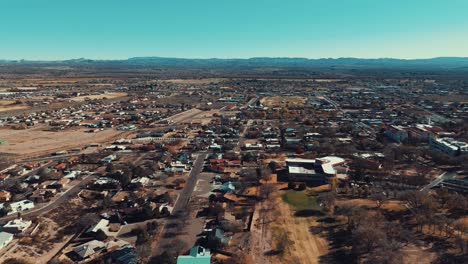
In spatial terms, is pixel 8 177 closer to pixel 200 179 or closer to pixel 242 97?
pixel 200 179

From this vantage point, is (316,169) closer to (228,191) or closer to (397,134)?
(228,191)

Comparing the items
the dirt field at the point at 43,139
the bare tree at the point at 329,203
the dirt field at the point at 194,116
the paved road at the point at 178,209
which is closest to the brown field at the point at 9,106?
the dirt field at the point at 43,139

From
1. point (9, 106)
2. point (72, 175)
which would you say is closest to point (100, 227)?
point (72, 175)

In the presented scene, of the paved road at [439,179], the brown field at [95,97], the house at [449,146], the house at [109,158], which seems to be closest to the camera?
the paved road at [439,179]

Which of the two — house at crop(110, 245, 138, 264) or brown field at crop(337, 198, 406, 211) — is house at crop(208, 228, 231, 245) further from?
brown field at crop(337, 198, 406, 211)

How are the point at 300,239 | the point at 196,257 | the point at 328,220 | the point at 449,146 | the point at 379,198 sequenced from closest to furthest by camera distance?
1. the point at 196,257
2. the point at 300,239
3. the point at 328,220
4. the point at 379,198
5. the point at 449,146

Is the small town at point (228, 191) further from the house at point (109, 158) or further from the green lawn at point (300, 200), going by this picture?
the house at point (109, 158)
